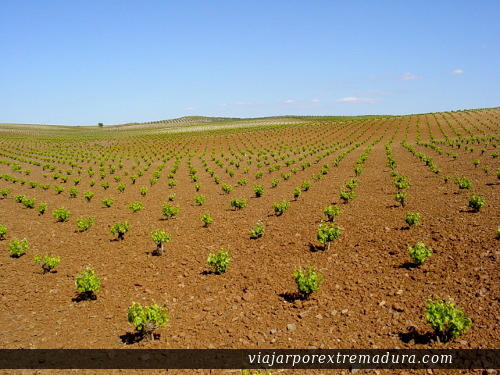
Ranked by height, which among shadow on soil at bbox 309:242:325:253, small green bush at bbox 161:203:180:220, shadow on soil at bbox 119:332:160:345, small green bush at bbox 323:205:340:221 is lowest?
shadow on soil at bbox 119:332:160:345

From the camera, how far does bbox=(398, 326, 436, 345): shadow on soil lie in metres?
7.71

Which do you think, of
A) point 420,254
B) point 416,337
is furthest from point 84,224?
point 416,337

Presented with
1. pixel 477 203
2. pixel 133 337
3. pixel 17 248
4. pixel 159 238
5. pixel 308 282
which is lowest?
pixel 133 337

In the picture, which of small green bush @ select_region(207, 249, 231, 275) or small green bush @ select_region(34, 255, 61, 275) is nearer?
small green bush @ select_region(207, 249, 231, 275)

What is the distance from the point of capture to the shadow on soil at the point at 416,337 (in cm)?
771

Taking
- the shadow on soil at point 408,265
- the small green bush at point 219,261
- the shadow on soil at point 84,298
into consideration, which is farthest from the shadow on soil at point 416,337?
the shadow on soil at point 84,298

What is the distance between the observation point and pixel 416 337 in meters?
7.86

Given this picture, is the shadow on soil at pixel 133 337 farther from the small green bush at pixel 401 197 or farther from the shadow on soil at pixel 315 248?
the small green bush at pixel 401 197

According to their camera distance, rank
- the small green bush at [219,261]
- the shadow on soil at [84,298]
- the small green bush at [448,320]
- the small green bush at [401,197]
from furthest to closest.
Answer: the small green bush at [401,197]
the small green bush at [219,261]
the shadow on soil at [84,298]
the small green bush at [448,320]

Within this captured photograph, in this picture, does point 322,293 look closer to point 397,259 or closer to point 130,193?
point 397,259

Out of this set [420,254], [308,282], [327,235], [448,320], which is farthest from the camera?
[327,235]

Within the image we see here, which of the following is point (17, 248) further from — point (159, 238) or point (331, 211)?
point (331, 211)

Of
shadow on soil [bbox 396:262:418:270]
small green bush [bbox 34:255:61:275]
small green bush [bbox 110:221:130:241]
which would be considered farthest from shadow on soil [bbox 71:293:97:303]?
shadow on soil [bbox 396:262:418:270]

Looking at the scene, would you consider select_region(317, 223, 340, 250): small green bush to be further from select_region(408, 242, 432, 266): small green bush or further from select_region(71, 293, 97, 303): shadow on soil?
select_region(71, 293, 97, 303): shadow on soil
